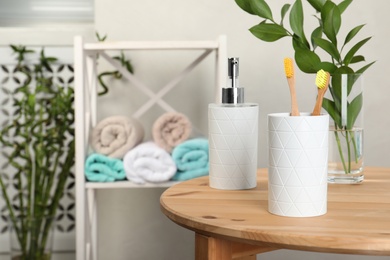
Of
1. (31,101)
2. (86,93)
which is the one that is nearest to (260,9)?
(86,93)

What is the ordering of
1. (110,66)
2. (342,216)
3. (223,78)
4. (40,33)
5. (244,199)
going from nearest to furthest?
(342,216), (244,199), (223,78), (110,66), (40,33)

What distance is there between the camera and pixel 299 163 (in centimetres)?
87

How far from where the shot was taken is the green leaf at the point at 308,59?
1.11m

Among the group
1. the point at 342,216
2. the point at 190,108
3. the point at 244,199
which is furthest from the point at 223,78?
the point at 342,216

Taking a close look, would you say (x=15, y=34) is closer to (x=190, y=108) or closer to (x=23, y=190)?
(x=23, y=190)

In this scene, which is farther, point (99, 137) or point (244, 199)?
point (99, 137)

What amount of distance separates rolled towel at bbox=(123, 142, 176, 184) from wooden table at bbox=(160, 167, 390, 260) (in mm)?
462

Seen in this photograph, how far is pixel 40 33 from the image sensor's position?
6.70 feet

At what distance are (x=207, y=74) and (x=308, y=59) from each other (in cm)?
81

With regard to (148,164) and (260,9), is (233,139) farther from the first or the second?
(148,164)

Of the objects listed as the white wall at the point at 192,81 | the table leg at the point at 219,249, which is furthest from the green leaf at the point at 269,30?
the white wall at the point at 192,81

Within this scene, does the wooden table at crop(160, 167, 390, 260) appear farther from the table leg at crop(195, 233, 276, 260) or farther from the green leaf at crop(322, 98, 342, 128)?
the green leaf at crop(322, 98, 342, 128)

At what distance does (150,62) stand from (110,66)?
122mm

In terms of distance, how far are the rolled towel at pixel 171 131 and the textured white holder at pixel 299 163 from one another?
75cm
